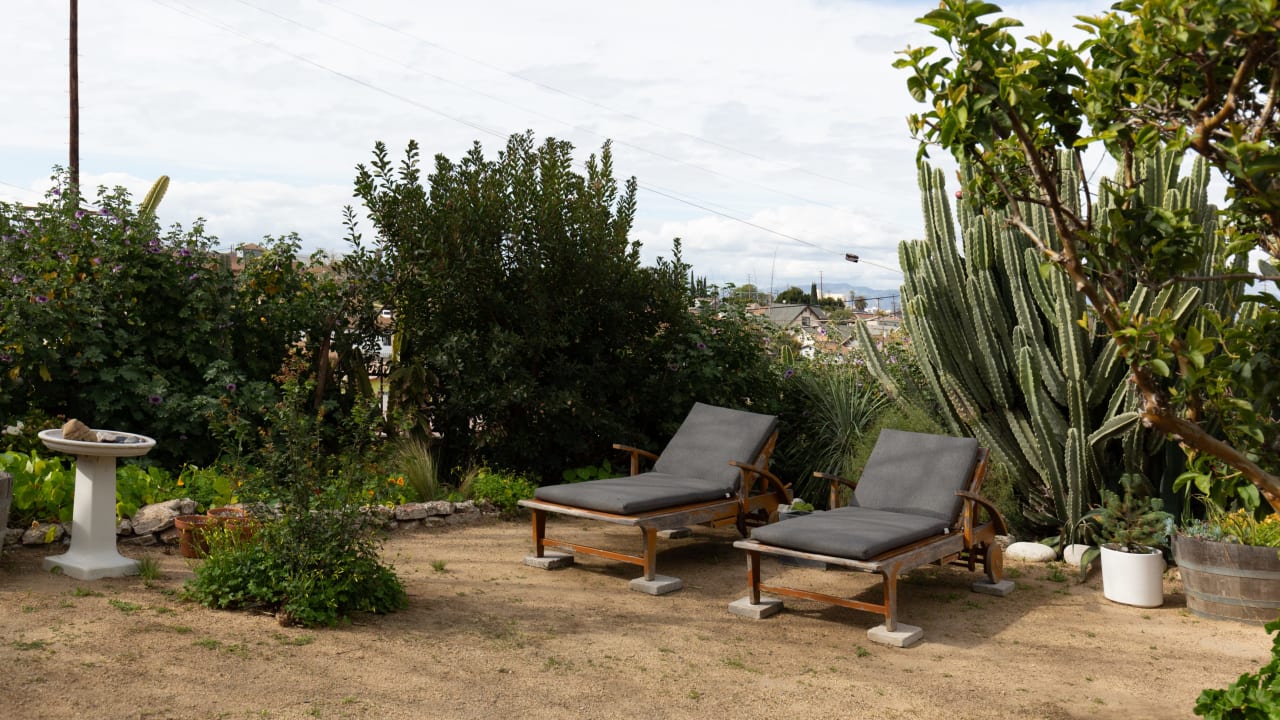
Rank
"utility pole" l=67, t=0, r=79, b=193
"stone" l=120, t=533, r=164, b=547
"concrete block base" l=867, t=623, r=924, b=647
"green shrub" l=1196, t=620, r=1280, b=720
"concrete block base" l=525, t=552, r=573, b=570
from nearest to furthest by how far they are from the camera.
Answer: "green shrub" l=1196, t=620, r=1280, b=720
"concrete block base" l=867, t=623, r=924, b=647
"stone" l=120, t=533, r=164, b=547
"concrete block base" l=525, t=552, r=573, b=570
"utility pole" l=67, t=0, r=79, b=193

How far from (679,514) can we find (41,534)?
3.59 metres

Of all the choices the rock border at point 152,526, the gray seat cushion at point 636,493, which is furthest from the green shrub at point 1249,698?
the rock border at point 152,526

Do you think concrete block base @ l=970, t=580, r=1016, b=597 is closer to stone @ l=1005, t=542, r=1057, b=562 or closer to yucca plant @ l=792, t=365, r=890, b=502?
stone @ l=1005, t=542, r=1057, b=562

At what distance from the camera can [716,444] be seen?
6848 mm

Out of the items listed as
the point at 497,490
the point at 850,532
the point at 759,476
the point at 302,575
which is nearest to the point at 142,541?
the point at 302,575

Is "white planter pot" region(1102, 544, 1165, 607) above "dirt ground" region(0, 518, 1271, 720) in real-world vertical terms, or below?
above

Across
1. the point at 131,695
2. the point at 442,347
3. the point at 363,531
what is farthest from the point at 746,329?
the point at 131,695

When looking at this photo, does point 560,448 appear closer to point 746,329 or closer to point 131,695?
point 746,329

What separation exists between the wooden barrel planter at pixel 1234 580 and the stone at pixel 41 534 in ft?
20.5

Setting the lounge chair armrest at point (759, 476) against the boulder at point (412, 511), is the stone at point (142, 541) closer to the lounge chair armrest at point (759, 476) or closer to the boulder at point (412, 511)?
the boulder at point (412, 511)

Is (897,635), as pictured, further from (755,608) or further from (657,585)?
(657,585)

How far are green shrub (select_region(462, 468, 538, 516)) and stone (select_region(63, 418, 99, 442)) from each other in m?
2.88

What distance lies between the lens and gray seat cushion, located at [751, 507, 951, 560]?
493cm

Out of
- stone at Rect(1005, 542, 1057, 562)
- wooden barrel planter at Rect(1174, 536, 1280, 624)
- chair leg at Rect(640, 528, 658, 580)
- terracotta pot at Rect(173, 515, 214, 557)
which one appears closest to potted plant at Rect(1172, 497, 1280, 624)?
wooden barrel planter at Rect(1174, 536, 1280, 624)
